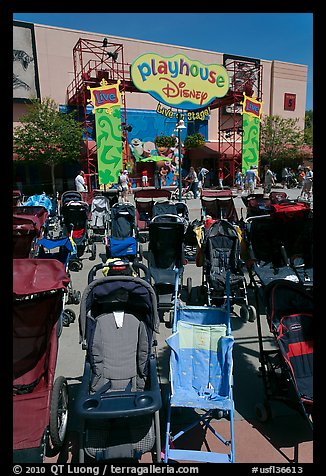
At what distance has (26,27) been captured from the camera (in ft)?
71.4

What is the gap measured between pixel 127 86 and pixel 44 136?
5.52m

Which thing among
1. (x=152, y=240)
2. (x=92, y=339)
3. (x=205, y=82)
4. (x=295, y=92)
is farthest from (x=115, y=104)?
(x=295, y=92)

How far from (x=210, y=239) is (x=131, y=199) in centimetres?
1358

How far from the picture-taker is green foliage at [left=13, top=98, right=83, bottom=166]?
19266mm

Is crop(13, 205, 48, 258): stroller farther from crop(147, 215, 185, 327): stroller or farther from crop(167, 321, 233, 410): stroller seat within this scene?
crop(167, 321, 233, 410): stroller seat

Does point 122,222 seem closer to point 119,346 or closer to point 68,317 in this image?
point 68,317

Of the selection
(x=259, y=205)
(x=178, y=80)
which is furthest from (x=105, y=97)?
(x=259, y=205)

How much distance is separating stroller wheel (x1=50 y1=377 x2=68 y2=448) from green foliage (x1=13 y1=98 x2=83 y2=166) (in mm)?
18233

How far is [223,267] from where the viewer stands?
6371mm

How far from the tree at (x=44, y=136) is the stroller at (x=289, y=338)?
1850 centimetres

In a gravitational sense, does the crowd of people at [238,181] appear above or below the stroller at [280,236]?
above

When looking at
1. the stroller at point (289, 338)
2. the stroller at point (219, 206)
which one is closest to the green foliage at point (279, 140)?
the stroller at point (219, 206)

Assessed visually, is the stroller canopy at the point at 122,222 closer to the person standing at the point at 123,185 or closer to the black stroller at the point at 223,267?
the black stroller at the point at 223,267

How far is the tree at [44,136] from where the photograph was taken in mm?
19281
